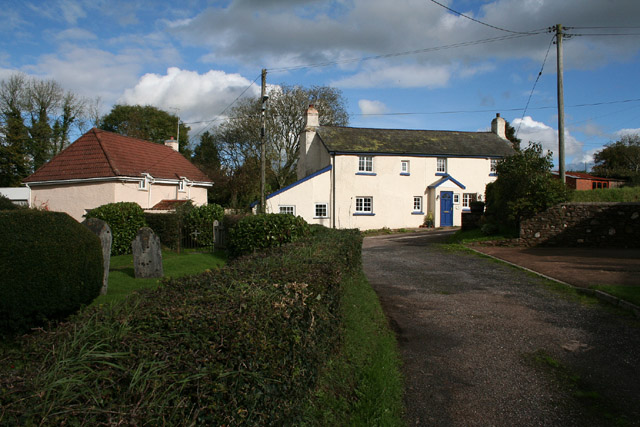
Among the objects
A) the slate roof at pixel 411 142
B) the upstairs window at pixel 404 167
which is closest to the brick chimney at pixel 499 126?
the slate roof at pixel 411 142

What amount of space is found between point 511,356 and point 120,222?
54.4 ft

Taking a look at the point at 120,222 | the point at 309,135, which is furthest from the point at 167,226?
the point at 309,135

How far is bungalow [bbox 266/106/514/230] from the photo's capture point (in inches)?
1185

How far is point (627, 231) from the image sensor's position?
55.9 ft

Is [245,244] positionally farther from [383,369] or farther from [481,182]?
[481,182]

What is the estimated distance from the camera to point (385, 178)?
31.3m

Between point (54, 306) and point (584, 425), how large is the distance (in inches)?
260

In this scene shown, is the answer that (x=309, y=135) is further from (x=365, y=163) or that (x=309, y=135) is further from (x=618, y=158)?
(x=618, y=158)

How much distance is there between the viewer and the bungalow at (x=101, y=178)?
23875 millimetres

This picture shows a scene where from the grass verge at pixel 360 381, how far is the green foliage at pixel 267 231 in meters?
5.19

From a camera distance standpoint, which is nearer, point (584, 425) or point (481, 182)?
point (584, 425)

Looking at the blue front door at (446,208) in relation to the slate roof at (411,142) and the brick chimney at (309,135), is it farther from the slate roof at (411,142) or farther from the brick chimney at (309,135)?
the brick chimney at (309,135)

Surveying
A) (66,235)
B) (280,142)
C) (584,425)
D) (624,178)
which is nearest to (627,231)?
(584,425)

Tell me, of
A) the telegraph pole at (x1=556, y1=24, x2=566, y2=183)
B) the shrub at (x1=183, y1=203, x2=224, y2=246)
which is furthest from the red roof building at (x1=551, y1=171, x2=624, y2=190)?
the shrub at (x1=183, y1=203, x2=224, y2=246)
